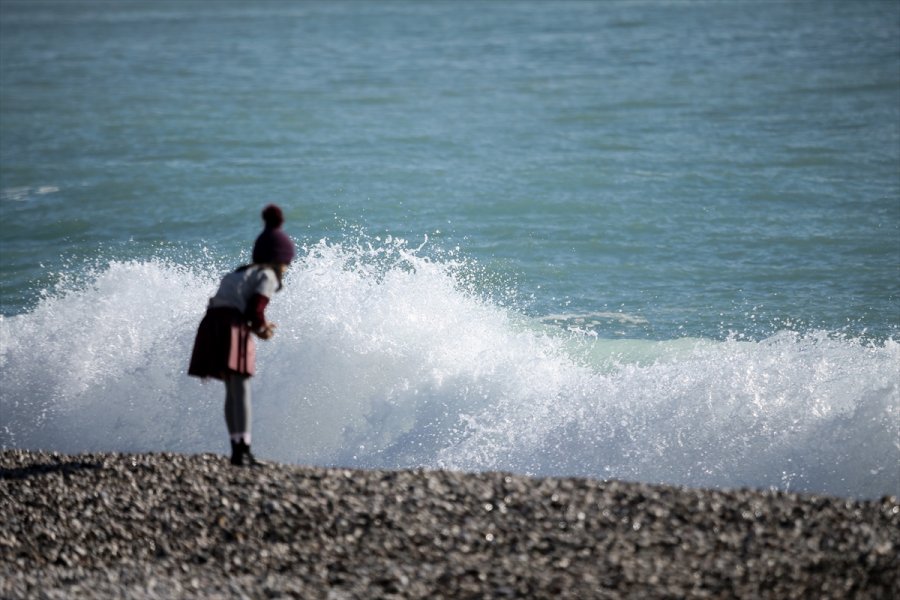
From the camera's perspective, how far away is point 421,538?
667cm

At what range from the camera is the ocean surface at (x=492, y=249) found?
→ 10.5 m

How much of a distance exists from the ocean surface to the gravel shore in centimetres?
273

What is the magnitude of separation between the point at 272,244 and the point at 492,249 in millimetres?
10911

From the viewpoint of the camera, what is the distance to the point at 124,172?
2408 centimetres

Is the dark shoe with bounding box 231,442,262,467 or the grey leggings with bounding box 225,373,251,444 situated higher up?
the grey leggings with bounding box 225,373,251,444

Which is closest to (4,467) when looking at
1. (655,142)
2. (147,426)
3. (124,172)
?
(147,426)

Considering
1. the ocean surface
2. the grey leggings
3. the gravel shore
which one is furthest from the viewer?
the ocean surface

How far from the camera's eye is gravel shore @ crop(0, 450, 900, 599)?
6.11 metres

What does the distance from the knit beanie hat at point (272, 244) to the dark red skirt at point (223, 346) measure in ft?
1.49

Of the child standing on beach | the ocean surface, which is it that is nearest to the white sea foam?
the ocean surface

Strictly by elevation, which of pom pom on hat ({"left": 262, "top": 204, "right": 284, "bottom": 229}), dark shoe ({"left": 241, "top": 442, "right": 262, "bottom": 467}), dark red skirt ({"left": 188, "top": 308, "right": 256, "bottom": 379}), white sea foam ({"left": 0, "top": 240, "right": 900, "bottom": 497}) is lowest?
white sea foam ({"left": 0, "top": 240, "right": 900, "bottom": 497})

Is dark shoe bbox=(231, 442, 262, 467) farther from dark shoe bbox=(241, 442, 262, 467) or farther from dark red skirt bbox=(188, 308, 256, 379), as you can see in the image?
dark red skirt bbox=(188, 308, 256, 379)

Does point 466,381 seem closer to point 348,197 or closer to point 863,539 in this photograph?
point 863,539

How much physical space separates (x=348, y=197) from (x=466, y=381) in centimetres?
1133
